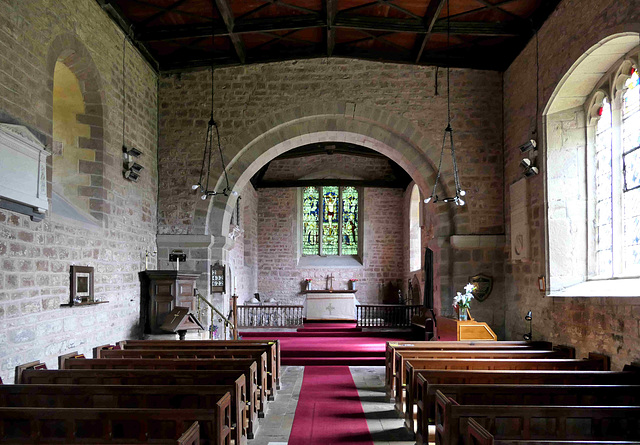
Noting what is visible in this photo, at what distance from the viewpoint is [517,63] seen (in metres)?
8.96

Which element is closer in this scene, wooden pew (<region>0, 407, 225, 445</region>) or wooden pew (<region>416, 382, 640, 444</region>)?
wooden pew (<region>0, 407, 225, 445</region>)

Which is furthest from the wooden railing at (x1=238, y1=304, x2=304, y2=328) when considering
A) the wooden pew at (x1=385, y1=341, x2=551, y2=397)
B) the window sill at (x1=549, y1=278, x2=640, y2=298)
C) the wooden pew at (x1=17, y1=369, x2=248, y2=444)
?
the wooden pew at (x1=17, y1=369, x2=248, y2=444)

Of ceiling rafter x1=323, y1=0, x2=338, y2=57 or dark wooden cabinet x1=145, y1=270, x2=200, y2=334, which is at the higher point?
ceiling rafter x1=323, y1=0, x2=338, y2=57

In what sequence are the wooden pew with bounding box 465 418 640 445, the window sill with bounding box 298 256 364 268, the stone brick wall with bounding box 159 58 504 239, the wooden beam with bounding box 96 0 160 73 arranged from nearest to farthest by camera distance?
the wooden pew with bounding box 465 418 640 445
the wooden beam with bounding box 96 0 160 73
the stone brick wall with bounding box 159 58 504 239
the window sill with bounding box 298 256 364 268

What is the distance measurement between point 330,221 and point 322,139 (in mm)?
7497

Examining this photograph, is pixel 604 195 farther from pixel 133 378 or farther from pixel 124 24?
pixel 124 24

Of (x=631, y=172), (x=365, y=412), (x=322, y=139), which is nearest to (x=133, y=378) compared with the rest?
(x=365, y=412)

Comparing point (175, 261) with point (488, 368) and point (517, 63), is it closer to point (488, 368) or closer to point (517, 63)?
point (488, 368)

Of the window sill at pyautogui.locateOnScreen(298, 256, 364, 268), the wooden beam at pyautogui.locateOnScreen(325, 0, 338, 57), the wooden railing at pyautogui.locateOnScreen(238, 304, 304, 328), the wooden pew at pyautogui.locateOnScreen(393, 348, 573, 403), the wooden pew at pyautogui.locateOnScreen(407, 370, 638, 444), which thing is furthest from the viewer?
the window sill at pyautogui.locateOnScreen(298, 256, 364, 268)

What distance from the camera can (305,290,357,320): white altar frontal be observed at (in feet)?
43.4

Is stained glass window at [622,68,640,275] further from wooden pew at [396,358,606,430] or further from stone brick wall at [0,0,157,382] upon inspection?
stone brick wall at [0,0,157,382]

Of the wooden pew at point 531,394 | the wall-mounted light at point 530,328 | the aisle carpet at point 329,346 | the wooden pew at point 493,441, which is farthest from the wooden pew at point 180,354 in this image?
the wall-mounted light at point 530,328

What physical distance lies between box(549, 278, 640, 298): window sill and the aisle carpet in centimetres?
320

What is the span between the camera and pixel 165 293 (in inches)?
342
